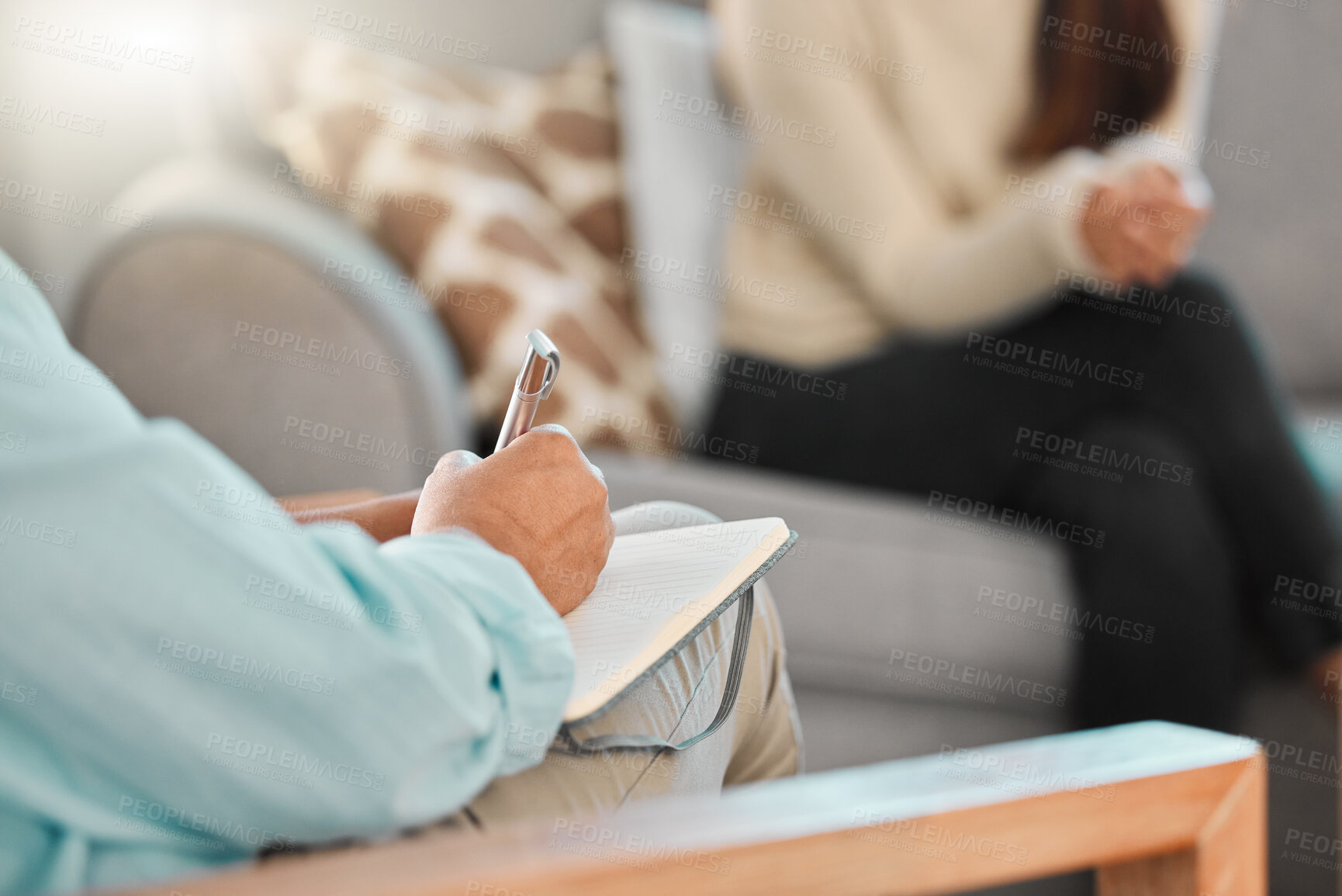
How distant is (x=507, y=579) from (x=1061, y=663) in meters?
0.82

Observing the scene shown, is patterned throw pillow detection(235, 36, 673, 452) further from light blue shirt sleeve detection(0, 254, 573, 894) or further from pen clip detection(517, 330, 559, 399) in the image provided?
light blue shirt sleeve detection(0, 254, 573, 894)

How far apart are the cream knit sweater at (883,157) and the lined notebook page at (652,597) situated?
84 centimetres

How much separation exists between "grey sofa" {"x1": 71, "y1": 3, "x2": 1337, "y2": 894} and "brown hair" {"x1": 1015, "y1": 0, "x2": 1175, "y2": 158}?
66 centimetres

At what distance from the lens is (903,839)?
0.42m

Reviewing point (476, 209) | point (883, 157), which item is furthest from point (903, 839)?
point (883, 157)

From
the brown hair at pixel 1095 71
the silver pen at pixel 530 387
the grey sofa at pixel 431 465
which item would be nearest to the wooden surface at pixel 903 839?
the silver pen at pixel 530 387

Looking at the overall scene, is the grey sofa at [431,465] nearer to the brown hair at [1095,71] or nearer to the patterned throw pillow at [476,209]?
the patterned throw pillow at [476,209]

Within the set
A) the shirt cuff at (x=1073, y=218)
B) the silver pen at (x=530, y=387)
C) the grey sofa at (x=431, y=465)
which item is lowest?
the grey sofa at (x=431, y=465)

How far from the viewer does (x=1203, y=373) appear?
118 centimetres

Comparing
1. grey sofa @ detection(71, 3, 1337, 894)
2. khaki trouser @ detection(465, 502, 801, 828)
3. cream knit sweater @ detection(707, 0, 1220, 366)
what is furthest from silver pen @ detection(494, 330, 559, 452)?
cream knit sweater @ detection(707, 0, 1220, 366)

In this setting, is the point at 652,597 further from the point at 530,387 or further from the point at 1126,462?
the point at 1126,462

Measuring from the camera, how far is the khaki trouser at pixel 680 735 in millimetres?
477

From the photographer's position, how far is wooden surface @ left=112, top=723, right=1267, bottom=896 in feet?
1.18

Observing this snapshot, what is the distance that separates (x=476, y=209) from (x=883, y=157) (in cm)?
54
